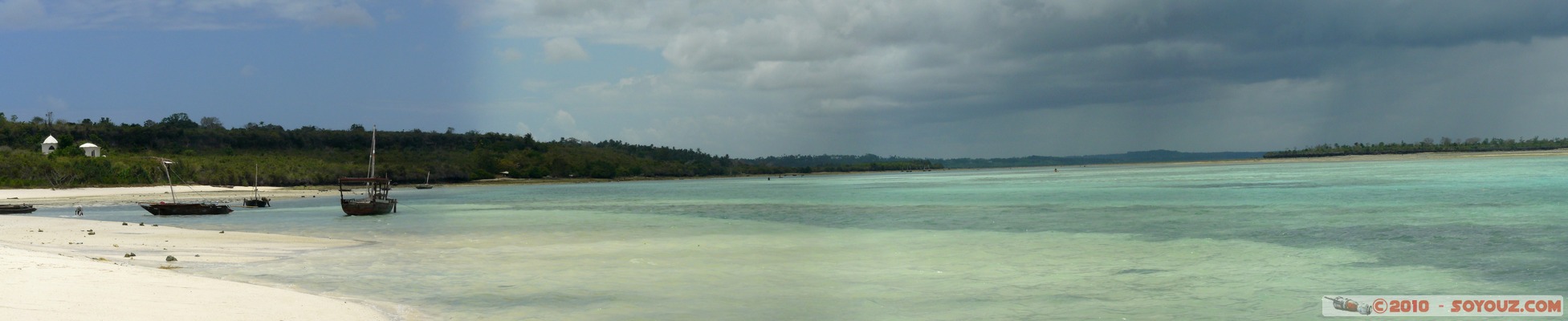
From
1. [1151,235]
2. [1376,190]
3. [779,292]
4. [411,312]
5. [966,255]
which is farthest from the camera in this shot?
[1376,190]

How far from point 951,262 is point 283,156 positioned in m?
107

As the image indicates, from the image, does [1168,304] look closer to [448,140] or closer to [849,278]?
[849,278]

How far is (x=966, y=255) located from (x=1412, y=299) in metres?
7.10

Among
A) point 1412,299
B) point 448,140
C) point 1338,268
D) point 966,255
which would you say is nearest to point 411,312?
point 966,255

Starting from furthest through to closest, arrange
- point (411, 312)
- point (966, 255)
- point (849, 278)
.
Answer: point (966, 255)
point (849, 278)
point (411, 312)

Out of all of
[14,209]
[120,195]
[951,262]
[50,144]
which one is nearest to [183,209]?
[14,209]

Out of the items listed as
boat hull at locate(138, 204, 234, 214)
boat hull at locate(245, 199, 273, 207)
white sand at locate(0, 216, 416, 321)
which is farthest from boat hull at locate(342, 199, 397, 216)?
white sand at locate(0, 216, 416, 321)

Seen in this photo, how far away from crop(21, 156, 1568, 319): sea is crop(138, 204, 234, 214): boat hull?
546 cm

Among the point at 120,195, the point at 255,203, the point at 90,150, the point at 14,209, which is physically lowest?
the point at 255,203

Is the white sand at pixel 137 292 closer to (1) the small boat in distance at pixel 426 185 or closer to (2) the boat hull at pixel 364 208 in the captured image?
(2) the boat hull at pixel 364 208

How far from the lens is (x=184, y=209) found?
120ft

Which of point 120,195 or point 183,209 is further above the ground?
point 120,195

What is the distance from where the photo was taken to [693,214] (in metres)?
35.9

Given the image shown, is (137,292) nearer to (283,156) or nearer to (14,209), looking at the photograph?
(14,209)
